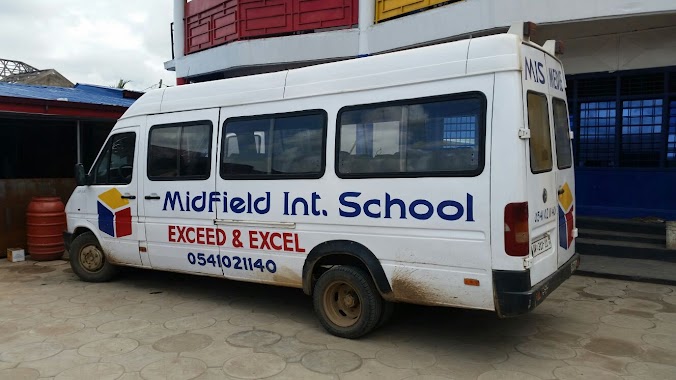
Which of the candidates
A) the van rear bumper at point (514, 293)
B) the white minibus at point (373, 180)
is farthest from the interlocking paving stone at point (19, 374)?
the van rear bumper at point (514, 293)

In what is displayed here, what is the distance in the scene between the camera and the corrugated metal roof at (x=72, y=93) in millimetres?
8602

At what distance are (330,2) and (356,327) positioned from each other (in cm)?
758

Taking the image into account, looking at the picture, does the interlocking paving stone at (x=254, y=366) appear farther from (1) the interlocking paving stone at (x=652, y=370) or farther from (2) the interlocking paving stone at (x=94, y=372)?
(1) the interlocking paving stone at (x=652, y=370)

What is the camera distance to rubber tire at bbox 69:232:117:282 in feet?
20.9

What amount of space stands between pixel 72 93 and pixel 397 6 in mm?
6812

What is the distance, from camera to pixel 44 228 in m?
7.81

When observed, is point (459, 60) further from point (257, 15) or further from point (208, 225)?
point (257, 15)

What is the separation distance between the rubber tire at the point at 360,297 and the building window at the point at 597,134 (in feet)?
20.5

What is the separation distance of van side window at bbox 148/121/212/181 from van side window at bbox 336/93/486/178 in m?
1.67

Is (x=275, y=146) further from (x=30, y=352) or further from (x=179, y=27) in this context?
(x=179, y=27)

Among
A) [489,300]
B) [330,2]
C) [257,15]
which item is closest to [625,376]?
[489,300]

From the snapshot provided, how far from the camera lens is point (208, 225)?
519cm

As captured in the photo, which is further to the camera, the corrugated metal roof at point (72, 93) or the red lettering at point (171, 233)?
the corrugated metal roof at point (72, 93)

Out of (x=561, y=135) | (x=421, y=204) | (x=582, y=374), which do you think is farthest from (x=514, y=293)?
(x=561, y=135)
